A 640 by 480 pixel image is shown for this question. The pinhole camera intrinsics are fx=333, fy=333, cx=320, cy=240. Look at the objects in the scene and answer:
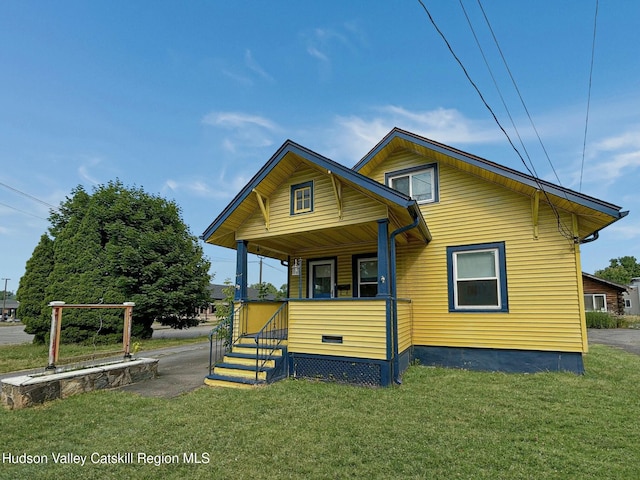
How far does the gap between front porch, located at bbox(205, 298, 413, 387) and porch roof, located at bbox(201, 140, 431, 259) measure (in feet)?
5.99

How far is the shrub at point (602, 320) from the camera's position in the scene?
22.0m

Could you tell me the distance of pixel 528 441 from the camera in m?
3.92

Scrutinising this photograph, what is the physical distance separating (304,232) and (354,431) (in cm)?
456

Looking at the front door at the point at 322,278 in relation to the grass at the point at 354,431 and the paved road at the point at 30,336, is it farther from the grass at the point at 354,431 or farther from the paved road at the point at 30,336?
the paved road at the point at 30,336

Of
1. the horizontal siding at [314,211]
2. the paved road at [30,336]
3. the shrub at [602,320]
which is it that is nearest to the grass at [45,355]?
the horizontal siding at [314,211]

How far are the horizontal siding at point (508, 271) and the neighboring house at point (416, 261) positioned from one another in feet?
0.08

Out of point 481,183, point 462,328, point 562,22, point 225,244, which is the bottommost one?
point 462,328

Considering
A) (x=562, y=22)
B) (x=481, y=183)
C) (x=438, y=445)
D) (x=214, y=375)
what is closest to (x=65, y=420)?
(x=214, y=375)

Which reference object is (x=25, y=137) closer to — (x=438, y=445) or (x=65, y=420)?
(x=65, y=420)

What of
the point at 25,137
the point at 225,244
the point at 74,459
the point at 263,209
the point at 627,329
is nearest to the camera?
the point at 74,459

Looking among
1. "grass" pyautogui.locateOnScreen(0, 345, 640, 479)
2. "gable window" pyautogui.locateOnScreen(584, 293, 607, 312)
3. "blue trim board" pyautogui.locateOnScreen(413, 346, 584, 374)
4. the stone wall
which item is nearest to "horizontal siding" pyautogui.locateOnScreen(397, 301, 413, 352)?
"blue trim board" pyautogui.locateOnScreen(413, 346, 584, 374)

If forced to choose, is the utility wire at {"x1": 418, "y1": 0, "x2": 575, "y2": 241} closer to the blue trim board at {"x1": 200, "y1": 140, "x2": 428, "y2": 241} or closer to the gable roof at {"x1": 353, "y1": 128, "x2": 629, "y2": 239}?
the gable roof at {"x1": 353, "y1": 128, "x2": 629, "y2": 239}

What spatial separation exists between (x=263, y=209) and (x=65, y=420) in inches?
205

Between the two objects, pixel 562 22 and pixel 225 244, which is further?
pixel 225 244
